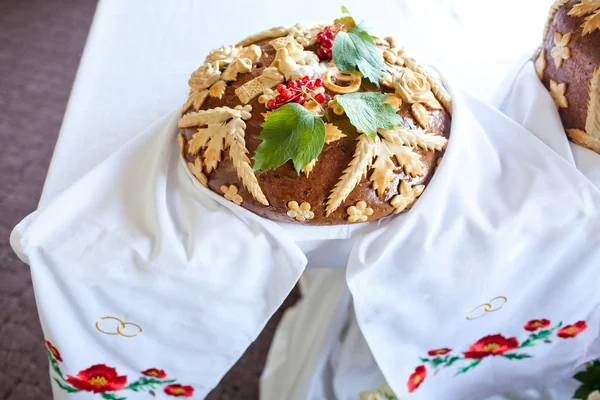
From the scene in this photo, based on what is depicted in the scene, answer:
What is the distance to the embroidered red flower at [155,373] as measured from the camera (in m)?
1.03

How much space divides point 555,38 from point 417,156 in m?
0.36

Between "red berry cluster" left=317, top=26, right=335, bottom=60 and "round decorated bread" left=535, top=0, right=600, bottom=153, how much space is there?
15.6 inches

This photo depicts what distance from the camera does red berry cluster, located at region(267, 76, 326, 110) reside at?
823mm

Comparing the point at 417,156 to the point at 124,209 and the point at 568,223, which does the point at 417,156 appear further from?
the point at 124,209

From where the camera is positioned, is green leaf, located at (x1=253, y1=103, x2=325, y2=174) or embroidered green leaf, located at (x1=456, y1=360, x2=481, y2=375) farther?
embroidered green leaf, located at (x1=456, y1=360, x2=481, y2=375)

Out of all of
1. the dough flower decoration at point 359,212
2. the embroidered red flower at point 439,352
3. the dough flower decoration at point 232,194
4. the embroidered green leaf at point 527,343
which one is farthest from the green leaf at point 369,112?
the embroidered green leaf at point 527,343

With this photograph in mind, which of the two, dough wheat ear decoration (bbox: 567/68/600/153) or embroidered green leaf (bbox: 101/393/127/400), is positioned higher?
dough wheat ear decoration (bbox: 567/68/600/153)

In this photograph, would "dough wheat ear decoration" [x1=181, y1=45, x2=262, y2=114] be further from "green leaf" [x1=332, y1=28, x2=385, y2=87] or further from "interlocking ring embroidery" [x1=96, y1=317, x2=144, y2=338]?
"interlocking ring embroidery" [x1=96, y1=317, x2=144, y2=338]

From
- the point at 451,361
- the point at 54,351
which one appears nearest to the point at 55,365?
the point at 54,351

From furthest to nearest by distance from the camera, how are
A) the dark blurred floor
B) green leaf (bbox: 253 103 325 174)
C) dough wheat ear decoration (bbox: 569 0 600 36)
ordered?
the dark blurred floor → dough wheat ear decoration (bbox: 569 0 600 36) → green leaf (bbox: 253 103 325 174)

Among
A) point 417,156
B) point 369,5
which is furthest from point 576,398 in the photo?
point 369,5

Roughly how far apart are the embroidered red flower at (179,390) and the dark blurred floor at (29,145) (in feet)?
1.08

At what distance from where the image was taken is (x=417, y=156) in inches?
33.0

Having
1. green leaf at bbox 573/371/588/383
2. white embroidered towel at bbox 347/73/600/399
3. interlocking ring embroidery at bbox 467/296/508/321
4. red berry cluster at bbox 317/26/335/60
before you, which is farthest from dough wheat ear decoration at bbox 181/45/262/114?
green leaf at bbox 573/371/588/383
